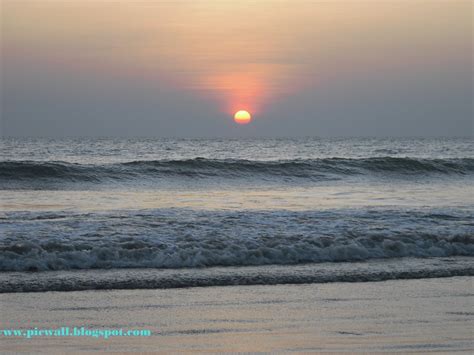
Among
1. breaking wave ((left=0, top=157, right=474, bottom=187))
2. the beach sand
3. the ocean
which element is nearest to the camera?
the beach sand

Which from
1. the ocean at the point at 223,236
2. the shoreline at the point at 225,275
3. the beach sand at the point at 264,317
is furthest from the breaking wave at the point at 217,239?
the beach sand at the point at 264,317

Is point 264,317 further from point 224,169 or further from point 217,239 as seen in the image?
point 224,169

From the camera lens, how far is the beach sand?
4.72 m

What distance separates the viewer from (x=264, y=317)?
18.0 feet

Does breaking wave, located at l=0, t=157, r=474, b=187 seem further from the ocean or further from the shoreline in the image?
the shoreline


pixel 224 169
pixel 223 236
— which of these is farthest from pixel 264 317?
pixel 224 169

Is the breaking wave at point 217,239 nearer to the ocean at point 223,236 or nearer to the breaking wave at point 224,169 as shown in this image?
the ocean at point 223,236

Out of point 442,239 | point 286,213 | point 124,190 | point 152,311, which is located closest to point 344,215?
point 286,213

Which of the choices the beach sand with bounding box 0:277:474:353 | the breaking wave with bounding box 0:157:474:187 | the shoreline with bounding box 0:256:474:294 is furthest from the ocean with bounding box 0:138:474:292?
the breaking wave with bounding box 0:157:474:187

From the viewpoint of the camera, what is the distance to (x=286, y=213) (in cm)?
1241

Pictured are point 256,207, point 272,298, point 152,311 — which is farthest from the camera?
point 256,207

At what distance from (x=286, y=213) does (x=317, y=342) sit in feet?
25.2

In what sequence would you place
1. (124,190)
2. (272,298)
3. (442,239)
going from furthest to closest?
(124,190), (442,239), (272,298)

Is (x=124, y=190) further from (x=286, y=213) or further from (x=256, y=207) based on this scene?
(x=286, y=213)
